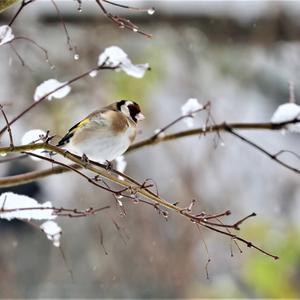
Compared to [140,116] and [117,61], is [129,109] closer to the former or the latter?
[140,116]

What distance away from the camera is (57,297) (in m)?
2.76

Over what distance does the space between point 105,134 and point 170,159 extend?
5.59 ft

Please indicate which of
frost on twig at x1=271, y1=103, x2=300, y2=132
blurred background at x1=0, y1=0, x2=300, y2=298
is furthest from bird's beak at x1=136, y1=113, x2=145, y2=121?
blurred background at x1=0, y1=0, x2=300, y2=298

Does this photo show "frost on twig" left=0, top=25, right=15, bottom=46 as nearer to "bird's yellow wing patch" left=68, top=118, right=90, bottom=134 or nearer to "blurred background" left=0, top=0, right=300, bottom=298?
"bird's yellow wing patch" left=68, top=118, right=90, bottom=134

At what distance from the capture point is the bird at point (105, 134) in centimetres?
79

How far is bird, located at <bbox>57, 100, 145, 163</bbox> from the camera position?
0.79 metres

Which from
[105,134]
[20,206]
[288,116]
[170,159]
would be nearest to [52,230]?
[20,206]

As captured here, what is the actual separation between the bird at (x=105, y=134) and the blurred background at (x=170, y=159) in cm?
119

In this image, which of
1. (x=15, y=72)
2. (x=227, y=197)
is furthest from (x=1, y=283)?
(x=227, y=197)

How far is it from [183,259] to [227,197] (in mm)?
321

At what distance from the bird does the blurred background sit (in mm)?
1186

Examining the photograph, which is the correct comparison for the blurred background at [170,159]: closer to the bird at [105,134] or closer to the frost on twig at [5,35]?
the bird at [105,134]

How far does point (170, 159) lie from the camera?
2506mm

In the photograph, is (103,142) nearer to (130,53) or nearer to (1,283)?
(1,283)
